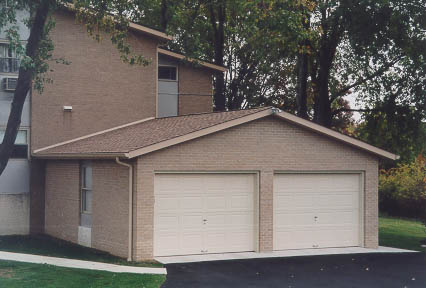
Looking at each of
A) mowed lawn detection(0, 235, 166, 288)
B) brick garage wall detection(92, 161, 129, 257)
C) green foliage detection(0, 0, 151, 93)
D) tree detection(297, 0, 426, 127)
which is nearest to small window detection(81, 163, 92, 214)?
brick garage wall detection(92, 161, 129, 257)

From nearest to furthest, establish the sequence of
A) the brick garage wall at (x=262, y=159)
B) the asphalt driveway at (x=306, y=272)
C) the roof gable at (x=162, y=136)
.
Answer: the asphalt driveway at (x=306, y=272) → the brick garage wall at (x=262, y=159) → the roof gable at (x=162, y=136)

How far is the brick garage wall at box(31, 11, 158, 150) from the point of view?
24125 millimetres

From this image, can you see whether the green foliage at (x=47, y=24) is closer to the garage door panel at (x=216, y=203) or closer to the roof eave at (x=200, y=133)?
the roof eave at (x=200, y=133)

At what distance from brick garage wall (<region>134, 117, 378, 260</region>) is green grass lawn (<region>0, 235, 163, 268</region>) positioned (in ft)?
2.97

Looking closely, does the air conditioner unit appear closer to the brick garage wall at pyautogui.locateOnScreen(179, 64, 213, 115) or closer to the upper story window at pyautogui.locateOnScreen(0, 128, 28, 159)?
the upper story window at pyautogui.locateOnScreen(0, 128, 28, 159)

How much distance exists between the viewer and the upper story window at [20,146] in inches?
939

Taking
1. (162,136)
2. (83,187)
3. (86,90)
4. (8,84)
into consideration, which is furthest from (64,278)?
(86,90)

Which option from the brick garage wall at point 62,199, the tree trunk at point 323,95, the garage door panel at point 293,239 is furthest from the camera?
the tree trunk at point 323,95

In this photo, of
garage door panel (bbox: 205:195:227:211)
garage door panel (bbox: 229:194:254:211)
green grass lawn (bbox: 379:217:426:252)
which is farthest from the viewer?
green grass lawn (bbox: 379:217:426:252)

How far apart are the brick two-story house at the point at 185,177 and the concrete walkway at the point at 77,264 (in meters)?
1.25

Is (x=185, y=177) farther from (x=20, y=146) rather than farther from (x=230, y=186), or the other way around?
(x=20, y=146)

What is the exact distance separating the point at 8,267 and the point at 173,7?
19905 mm

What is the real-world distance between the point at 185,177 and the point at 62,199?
6.01m

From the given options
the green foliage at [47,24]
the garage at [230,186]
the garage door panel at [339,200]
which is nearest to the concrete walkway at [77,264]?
the garage at [230,186]
